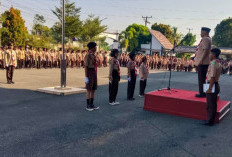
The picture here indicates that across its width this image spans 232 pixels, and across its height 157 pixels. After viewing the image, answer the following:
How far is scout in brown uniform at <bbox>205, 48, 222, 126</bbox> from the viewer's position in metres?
5.73

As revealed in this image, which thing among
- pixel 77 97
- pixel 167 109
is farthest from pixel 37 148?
pixel 77 97

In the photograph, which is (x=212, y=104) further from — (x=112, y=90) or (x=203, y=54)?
(x=112, y=90)

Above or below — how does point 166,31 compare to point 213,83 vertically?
above

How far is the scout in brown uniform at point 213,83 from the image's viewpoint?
5734 mm

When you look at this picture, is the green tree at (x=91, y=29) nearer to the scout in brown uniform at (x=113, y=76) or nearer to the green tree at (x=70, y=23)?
the green tree at (x=70, y=23)

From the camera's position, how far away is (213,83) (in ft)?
18.9

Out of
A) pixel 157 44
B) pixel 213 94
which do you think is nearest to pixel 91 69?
pixel 213 94

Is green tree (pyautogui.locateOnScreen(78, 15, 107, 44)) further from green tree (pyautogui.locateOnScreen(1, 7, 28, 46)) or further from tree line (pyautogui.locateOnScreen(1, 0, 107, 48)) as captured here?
green tree (pyautogui.locateOnScreen(1, 7, 28, 46))

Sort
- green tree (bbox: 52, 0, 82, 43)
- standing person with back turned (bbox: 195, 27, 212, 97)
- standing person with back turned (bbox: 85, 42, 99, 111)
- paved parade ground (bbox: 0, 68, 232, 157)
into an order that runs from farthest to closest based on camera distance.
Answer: green tree (bbox: 52, 0, 82, 43), standing person with back turned (bbox: 85, 42, 99, 111), standing person with back turned (bbox: 195, 27, 212, 97), paved parade ground (bbox: 0, 68, 232, 157)

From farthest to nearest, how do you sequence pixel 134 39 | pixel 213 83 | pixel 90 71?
pixel 134 39
pixel 90 71
pixel 213 83

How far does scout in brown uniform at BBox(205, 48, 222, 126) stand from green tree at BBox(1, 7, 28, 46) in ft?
105

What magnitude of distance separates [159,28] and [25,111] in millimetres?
64020

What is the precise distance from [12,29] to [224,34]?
197ft

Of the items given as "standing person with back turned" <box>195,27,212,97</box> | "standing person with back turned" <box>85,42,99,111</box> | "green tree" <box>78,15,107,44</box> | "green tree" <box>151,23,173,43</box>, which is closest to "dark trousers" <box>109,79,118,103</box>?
"standing person with back turned" <box>85,42,99,111</box>
